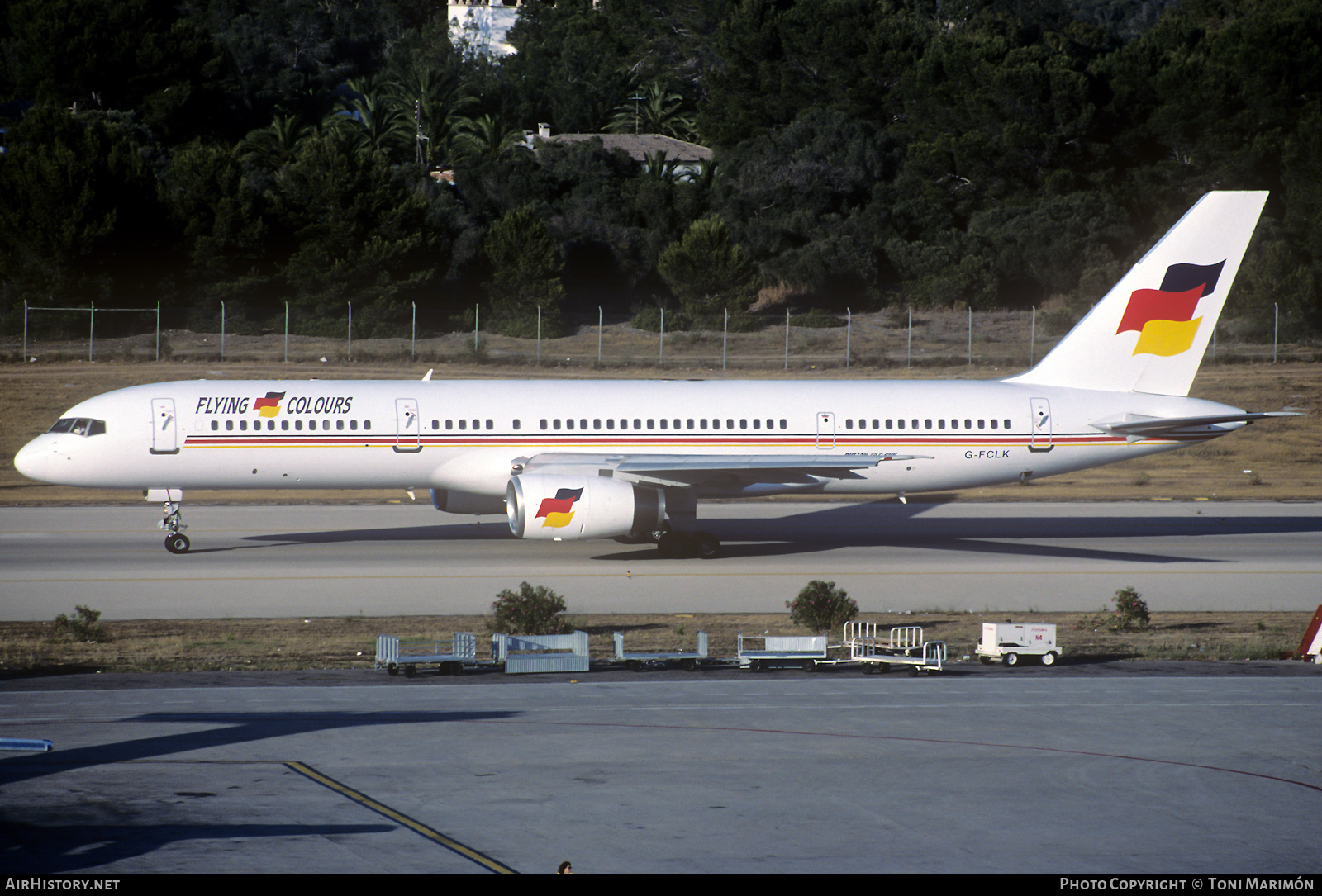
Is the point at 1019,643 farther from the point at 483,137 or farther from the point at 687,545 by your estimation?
the point at 483,137

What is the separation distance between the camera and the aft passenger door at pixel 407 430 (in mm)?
30938

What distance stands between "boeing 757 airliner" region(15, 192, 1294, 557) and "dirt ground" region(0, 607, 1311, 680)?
5.66 m

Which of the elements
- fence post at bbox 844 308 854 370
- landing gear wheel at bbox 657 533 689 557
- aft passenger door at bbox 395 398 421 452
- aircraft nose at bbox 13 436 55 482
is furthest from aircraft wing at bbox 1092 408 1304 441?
fence post at bbox 844 308 854 370

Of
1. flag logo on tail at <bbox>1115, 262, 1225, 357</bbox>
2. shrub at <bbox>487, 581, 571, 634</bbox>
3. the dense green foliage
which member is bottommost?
shrub at <bbox>487, 581, 571, 634</bbox>

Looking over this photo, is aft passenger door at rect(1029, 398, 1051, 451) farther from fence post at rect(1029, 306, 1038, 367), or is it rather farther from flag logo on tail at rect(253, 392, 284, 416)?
fence post at rect(1029, 306, 1038, 367)

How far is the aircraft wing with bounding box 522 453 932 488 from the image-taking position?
29.8 meters

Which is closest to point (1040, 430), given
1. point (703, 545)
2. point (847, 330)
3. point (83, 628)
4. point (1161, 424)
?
point (1161, 424)

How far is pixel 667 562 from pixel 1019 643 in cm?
1215

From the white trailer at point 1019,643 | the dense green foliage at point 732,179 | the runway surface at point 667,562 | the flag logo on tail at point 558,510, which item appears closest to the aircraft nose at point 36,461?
the runway surface at point 667,562

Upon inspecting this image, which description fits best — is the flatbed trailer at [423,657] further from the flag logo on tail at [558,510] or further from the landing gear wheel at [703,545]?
the landing gear wheel at [703,545]

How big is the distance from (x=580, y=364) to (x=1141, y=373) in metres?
35.3

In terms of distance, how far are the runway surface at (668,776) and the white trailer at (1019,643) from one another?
3.99 ft

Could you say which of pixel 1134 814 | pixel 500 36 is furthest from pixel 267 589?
pixel 500 36

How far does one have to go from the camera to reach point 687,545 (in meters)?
31.7
